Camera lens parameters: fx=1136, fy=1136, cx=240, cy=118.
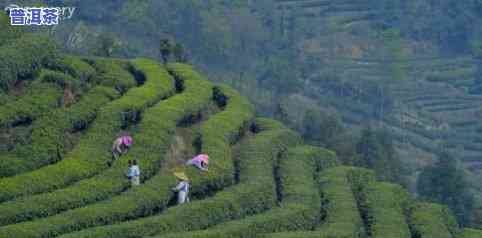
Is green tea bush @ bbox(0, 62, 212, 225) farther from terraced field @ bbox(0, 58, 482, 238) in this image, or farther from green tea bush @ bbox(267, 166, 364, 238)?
green tea bush @ bbox(267, 166, 364, 238)

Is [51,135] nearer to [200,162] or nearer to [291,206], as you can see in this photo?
[200,162]

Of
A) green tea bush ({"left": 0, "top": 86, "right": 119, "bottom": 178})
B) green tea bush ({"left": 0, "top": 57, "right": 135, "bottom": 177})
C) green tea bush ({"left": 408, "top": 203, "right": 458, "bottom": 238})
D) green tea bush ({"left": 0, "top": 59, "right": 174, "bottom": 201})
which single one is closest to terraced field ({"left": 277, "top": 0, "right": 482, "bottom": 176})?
green tea bush ({"left": 0, "top": 59, "right": 174, "bottom": 201})

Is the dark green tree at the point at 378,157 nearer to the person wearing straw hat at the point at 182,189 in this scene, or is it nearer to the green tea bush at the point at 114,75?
the green tea bush at the point at 114,75

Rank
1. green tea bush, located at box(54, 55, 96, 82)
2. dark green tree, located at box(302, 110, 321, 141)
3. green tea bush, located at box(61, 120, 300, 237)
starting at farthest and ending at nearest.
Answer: dark green tree, located at box(302, 110, 321, 141) < green tea bush, located at box(54, 55, 96, 82) < green tea bush, located at box(61, 120, 300, 237)

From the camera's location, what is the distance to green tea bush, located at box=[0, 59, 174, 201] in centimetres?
2080

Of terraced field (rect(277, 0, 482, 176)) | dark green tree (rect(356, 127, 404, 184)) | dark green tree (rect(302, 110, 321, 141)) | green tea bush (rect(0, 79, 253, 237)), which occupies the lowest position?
terraced field (rect(277, 0, 482, 176))

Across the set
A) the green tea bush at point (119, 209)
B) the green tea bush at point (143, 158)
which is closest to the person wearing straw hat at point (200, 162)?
the green tea bush at point (119, 209)

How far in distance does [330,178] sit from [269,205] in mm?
2815

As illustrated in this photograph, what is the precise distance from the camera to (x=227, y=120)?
87.1 ft

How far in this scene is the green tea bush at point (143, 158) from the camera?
1986cm

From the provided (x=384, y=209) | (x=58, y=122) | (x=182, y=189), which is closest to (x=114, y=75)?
(x=58, y=122)

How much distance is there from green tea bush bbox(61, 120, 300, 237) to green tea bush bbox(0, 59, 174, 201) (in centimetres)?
201

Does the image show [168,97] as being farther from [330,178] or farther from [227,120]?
[330,178]

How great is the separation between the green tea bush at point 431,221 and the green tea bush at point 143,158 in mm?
5510
